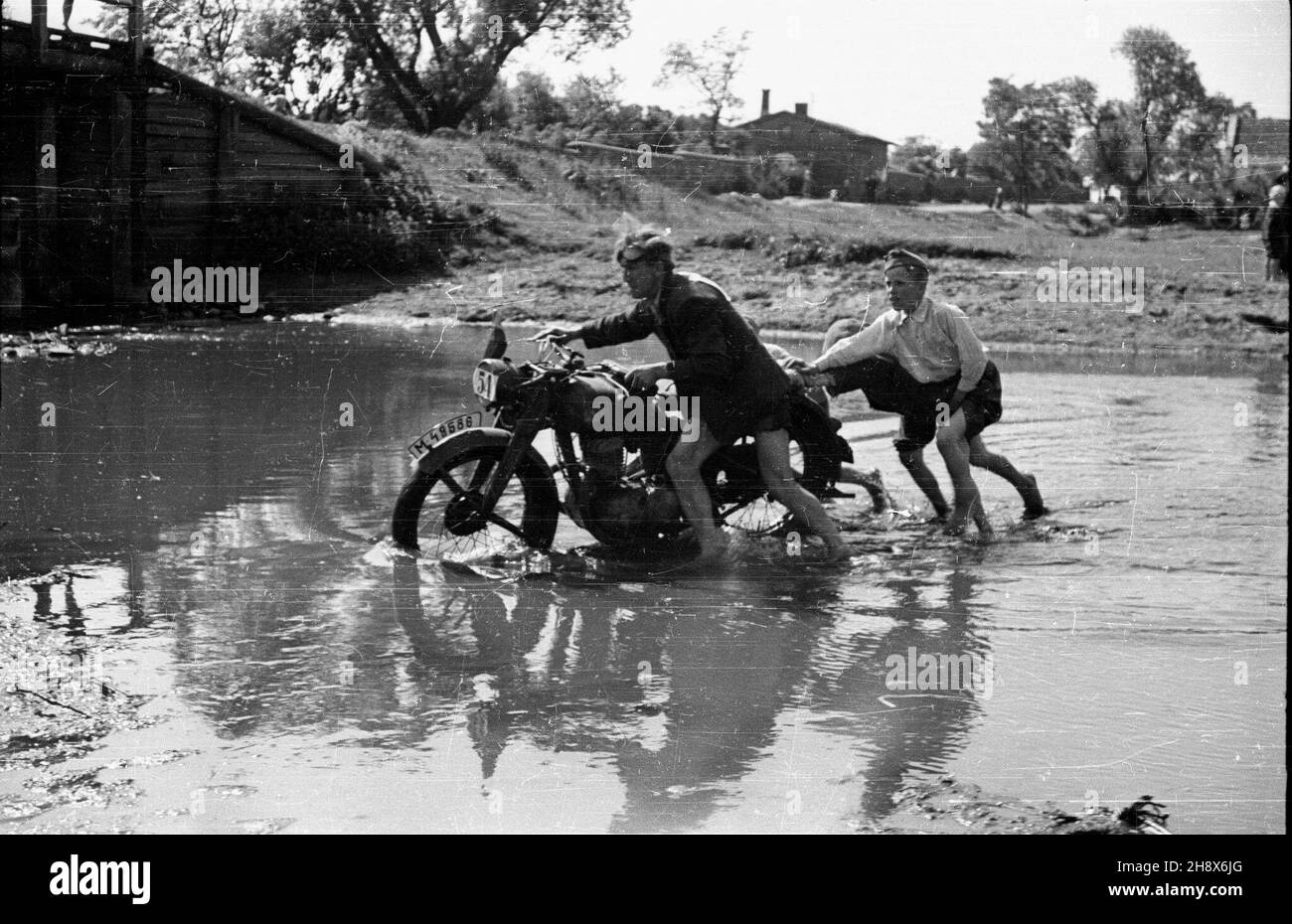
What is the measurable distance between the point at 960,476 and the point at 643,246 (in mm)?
2563

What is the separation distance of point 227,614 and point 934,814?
3.52 m

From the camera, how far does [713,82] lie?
867 cm

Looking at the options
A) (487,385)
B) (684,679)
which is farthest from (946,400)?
(684,679)

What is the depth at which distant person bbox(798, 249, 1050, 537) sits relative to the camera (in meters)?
8.01

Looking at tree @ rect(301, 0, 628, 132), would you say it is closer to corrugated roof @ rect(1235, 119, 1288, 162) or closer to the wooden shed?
the wooden shed

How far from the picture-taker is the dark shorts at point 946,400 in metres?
8.31

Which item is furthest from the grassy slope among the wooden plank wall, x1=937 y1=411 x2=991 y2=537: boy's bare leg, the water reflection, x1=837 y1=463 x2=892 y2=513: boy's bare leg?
the water reflection

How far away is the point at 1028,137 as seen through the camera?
527 inches

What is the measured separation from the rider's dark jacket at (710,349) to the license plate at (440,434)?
0.75 meters

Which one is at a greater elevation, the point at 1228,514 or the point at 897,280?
the point at 897,280

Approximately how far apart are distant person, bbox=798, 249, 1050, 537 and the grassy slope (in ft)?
23.1

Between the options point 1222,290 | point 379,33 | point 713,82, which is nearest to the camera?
point 379,33

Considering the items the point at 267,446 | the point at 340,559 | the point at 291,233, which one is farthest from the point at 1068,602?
the point at 291,233

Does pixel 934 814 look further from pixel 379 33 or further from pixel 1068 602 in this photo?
pixel 379 33
